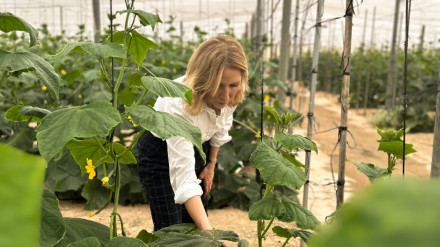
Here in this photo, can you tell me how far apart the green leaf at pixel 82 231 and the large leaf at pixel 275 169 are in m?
0.49

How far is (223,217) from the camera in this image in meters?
3.52

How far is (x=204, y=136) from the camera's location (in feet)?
6.82

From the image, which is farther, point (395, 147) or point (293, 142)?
point (293, 142)

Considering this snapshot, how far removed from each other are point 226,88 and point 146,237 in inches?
29.7

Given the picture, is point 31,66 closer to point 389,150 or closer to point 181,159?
point 181,159

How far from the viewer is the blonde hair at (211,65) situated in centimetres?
180

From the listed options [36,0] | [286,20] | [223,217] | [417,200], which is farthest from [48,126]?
[36,0]

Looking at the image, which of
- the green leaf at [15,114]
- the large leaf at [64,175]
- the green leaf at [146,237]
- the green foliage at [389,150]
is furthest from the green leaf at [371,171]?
the large leaf at [64,175]

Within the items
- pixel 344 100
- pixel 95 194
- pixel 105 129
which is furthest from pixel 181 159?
pixel 95 194

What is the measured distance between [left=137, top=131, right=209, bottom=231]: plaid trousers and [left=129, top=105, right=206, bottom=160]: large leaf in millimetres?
954

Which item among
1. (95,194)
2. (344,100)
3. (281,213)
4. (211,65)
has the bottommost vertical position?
(95,194)

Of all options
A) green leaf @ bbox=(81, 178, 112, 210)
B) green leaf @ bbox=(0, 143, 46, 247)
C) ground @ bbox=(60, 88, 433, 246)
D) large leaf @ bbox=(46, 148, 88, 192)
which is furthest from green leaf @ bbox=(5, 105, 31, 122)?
large leaf @ bbox=(46, 148, 88, 192)

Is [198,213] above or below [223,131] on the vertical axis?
below

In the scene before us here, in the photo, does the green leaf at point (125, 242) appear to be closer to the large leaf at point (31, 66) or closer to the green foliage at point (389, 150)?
the large leaf at point (31, 66)
